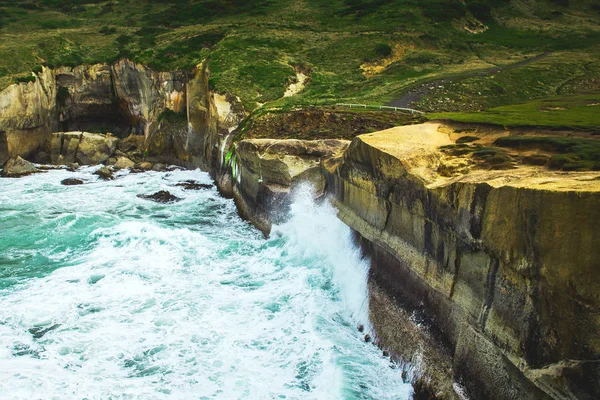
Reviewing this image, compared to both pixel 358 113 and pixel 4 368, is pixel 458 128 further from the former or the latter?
pixel 4 368

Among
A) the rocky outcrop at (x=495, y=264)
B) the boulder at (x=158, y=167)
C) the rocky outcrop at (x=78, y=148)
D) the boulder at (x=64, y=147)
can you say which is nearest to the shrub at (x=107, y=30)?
the rocky outcrop at (x=78, y=148)

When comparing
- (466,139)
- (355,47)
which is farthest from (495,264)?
(355,47)

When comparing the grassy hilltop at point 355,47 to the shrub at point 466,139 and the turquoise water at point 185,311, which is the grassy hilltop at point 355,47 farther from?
the turquoise water at point 185,311

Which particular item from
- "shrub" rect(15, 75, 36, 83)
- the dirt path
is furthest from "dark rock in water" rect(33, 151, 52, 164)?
the dirt path

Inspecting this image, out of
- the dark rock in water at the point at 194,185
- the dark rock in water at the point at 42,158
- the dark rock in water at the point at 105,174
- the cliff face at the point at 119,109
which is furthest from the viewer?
the dark rock in water at the point at 42,158

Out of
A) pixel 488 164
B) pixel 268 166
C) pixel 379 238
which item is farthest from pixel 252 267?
pixel 488 164

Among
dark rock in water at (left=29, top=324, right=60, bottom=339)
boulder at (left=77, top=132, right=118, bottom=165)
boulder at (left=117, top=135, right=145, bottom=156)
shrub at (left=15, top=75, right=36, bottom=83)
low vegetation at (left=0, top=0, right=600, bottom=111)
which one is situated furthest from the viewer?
boulder at (left=117, top=135, right=145, bottom=156)

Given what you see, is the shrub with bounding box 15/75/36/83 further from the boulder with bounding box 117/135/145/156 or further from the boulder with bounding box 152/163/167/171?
the boulder with bounding box 152/163/167/171
